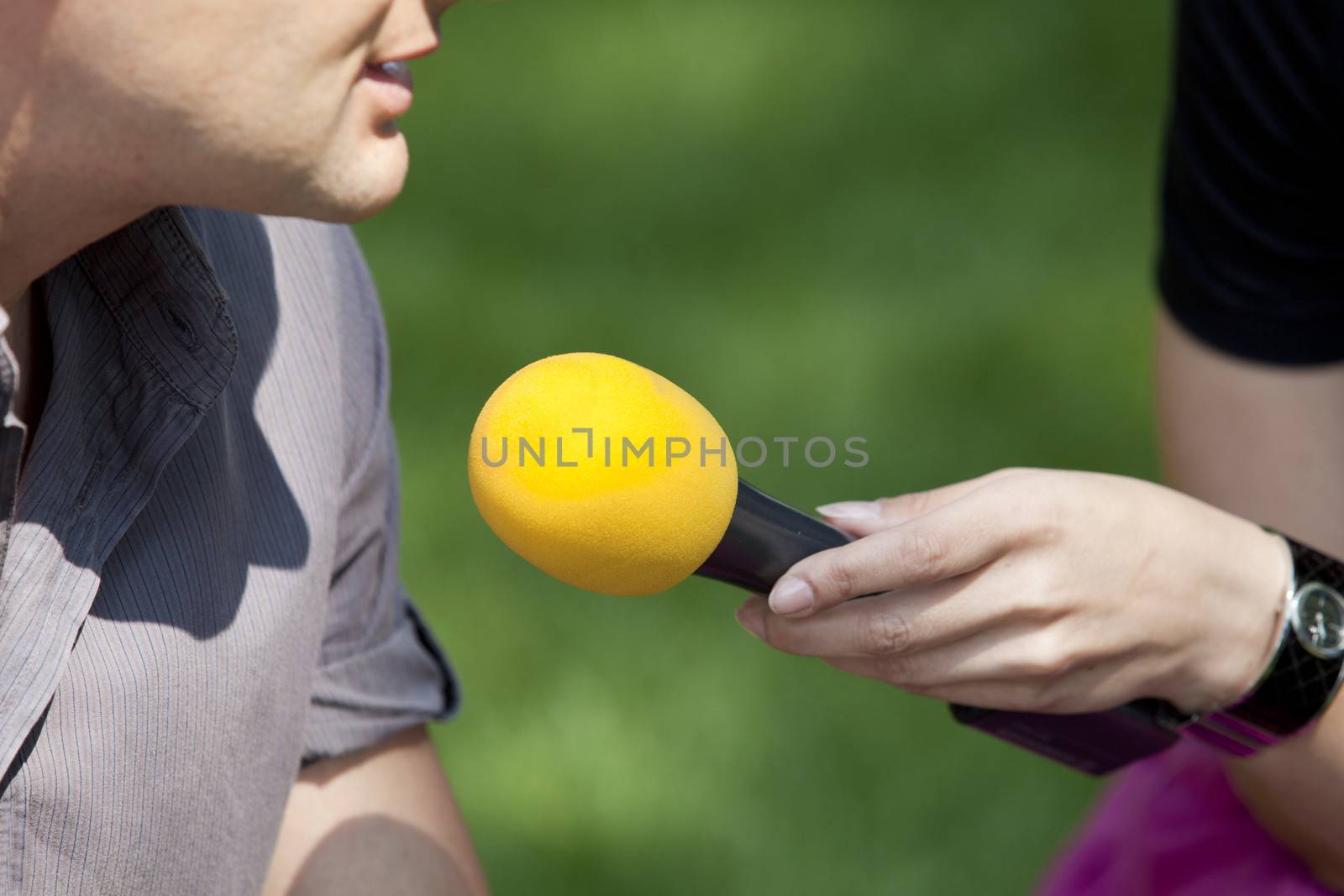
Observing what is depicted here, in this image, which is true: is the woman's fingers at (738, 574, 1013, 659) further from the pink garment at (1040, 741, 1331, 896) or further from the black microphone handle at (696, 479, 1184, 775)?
the pink garment at (1040, 741, 1331, 896)

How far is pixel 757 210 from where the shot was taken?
3260 millimetres

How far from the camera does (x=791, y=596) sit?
0.96 metres

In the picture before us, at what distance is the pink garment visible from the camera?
140 centimetres

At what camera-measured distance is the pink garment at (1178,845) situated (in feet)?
4.60

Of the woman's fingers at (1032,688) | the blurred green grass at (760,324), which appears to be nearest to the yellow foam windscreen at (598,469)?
the woman's fingers at (1032,688)

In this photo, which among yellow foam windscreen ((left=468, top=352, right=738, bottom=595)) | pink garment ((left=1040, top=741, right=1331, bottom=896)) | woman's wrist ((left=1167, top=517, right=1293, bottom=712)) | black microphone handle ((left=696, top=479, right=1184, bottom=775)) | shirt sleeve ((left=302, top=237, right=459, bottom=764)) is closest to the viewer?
yellow foam windscreen ((left=468, top=352, right=738, bottom=595))

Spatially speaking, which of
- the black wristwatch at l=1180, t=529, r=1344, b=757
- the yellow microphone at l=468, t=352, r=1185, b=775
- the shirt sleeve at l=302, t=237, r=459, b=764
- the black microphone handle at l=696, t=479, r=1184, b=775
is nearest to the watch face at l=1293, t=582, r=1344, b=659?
the black wristwatch at l=1180, t=529, r=1344, b=757

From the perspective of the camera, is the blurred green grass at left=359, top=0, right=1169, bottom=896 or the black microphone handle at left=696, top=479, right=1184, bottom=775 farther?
the blurred green grass at left=359, top=0, right=1169, bottom=896

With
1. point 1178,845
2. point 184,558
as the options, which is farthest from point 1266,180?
point 184,558

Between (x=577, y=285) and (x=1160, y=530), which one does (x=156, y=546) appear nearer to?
(x=1160, y=530)

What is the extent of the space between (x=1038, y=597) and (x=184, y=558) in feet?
1.98

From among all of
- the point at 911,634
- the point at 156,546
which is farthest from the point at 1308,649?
the point at 156,546

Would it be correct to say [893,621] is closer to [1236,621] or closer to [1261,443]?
[1236,621]

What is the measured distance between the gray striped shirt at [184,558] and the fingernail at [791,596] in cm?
38
